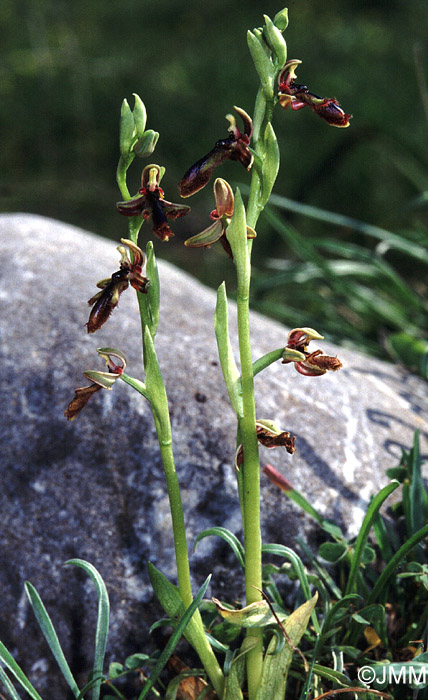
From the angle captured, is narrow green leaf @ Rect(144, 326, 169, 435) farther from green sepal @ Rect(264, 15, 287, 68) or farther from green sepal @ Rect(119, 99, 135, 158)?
green sepal @ Rect(264, 15, 287, 68)

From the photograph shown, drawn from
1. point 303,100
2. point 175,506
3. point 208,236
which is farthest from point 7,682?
point 303,100

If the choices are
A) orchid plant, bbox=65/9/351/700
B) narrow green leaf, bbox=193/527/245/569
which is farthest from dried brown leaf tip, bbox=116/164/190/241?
narrow green leaf, bbox=193/527/245/569

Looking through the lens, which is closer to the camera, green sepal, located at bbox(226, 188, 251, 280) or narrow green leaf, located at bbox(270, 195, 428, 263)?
green sepal, located at bbox(226, 188, 251, 280)

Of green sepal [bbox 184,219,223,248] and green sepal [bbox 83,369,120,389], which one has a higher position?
green sepal [bbox 184,219,223,248]

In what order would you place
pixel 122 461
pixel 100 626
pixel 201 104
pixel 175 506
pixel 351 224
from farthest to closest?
pixel 201 104 → pixel 351 224 → pixel 122 461 → pixel 100 626 → pixel 175 506

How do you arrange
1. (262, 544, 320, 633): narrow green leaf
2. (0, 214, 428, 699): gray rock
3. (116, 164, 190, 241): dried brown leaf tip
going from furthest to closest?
(0, 214, 428, 699): gray rock, (262, 544, 320, 633): narrow green leaf, (116, 164, 190, 241): dried brown leaf tip

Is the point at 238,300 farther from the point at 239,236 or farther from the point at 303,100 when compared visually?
the point at 303,100
